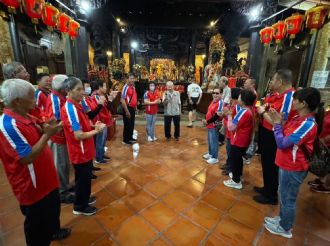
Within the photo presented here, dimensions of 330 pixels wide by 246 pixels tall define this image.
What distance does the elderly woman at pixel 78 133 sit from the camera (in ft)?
6.73

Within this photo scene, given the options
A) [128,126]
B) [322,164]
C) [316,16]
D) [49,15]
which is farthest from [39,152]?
[316,16]

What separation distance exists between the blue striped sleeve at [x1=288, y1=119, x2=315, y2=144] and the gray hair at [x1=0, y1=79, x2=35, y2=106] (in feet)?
7.95

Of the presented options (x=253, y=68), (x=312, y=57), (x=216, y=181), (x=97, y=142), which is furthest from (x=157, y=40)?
(x=216, y=181)

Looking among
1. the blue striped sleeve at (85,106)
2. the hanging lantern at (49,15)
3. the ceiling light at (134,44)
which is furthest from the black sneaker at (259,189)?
the ceiling light at (134,44)

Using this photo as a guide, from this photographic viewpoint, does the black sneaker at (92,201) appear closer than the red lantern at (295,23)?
Yes

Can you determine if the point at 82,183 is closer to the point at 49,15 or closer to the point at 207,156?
the point at 207,156

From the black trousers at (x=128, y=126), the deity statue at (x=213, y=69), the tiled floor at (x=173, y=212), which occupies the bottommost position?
the tiled floor at (x=173, y=212)

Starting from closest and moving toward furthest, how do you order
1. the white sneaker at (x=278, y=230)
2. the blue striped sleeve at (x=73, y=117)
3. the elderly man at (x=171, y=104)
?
1. the blue striped sleeve at (x=73, y=117)
2. the white sneaker at (x=278, y=230)
3. the elderly man at (x=171, y=104)

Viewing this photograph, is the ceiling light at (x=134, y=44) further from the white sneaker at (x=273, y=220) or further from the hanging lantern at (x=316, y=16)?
the white sneaker at (x=273, y=220)

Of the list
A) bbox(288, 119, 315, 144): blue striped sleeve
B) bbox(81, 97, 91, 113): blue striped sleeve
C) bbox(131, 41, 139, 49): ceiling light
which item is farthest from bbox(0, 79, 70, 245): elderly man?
bbox(131, 41, 139, 49): ceiling light

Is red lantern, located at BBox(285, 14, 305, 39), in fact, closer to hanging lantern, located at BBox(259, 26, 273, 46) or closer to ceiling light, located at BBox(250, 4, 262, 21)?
hanging lantern, located at BBox(259, 26, 273, 46)

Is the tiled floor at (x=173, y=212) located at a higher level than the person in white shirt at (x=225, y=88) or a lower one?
lower

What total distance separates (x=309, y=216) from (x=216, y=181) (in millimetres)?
1362

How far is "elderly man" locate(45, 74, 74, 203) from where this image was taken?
96.0 inches
